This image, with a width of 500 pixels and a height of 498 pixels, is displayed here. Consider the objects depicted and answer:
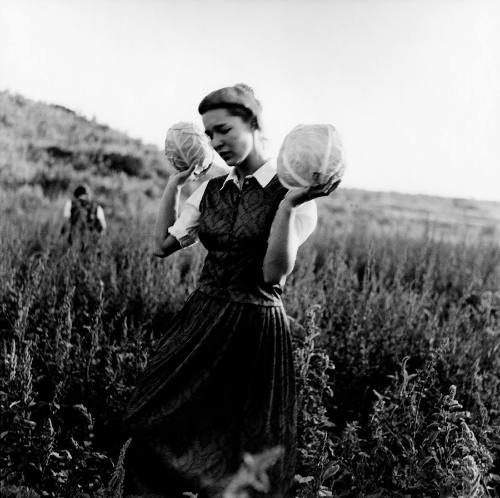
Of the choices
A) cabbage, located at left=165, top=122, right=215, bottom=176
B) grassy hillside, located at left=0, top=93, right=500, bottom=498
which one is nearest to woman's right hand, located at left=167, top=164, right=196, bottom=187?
cabbage, located at left=165, top=122, right=215, bottom=176

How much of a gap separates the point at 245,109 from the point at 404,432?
5.88 ft

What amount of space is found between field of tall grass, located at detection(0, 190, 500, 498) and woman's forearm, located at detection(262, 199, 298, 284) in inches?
22.7

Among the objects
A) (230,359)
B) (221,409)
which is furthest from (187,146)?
(221,409)

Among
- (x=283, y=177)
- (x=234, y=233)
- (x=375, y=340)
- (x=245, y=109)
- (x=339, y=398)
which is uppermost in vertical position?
(x=245, y=109)

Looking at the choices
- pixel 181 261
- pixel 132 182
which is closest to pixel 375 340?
pixel 181 261

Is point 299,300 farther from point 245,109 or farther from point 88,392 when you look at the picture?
point 245,109

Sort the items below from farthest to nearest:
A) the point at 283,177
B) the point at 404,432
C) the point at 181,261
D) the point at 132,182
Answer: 1. the point at 132,182
2. the point at 181,261
3. the point at 404,432
4. the point at 283,177

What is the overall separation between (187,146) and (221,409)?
41.2 inches

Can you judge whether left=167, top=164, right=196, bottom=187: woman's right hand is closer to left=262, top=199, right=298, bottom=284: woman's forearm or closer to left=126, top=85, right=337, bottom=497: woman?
left=126, top=85, right=337, bottom=497: woman

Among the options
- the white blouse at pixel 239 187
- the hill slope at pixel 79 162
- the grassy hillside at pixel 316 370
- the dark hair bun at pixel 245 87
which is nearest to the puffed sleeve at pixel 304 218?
the white blouse at pixel 239 187

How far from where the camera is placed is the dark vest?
6.36ft

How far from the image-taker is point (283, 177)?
171cm

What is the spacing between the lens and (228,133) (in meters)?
1.92

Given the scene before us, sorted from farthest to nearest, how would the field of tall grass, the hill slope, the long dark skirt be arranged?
the hill slope, the field of tall grass, the long dark skirt
